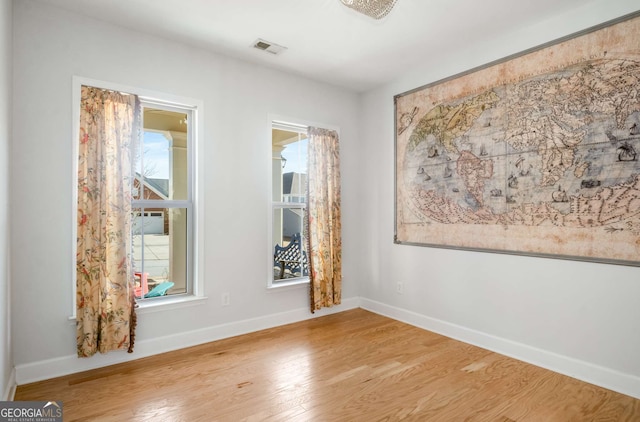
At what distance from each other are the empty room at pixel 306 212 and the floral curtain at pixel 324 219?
0.07 m

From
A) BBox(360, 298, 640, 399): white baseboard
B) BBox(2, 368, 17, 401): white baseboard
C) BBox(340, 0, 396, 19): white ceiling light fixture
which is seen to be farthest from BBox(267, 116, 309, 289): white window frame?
BBox(2, 368, 17, 401): white baseboard

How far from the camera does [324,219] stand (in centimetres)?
405

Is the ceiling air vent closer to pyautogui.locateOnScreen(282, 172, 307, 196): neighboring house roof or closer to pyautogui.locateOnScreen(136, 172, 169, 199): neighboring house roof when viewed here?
pyautogui.locateOnScreen(282, 172, 307, 196): neighboring house roof

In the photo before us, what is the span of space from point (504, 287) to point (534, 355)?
0.57 meters

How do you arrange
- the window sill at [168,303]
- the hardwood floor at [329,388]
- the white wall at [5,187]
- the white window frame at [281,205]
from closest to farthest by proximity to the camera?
the white wall at [5,187] → the hardwood floor at [329,388] → the window sill at [168,303] → the white window frame at [281,205]

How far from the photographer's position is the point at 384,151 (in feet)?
13.7

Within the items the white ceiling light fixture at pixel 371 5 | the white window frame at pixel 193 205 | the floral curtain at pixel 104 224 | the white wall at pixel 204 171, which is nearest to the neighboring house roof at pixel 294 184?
the white wall at pixel 204 171

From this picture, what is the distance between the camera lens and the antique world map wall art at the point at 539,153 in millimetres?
2418

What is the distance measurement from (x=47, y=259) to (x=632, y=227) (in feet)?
13.7

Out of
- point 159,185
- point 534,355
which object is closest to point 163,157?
point 159,185

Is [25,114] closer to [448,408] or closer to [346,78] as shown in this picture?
[346,78]

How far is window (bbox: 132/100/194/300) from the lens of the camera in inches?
123

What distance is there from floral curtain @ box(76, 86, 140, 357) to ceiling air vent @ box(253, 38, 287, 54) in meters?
1.17

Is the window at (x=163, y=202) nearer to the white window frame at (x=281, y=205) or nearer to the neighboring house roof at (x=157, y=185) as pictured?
the neighboring house roof at (x=157, y=185)
